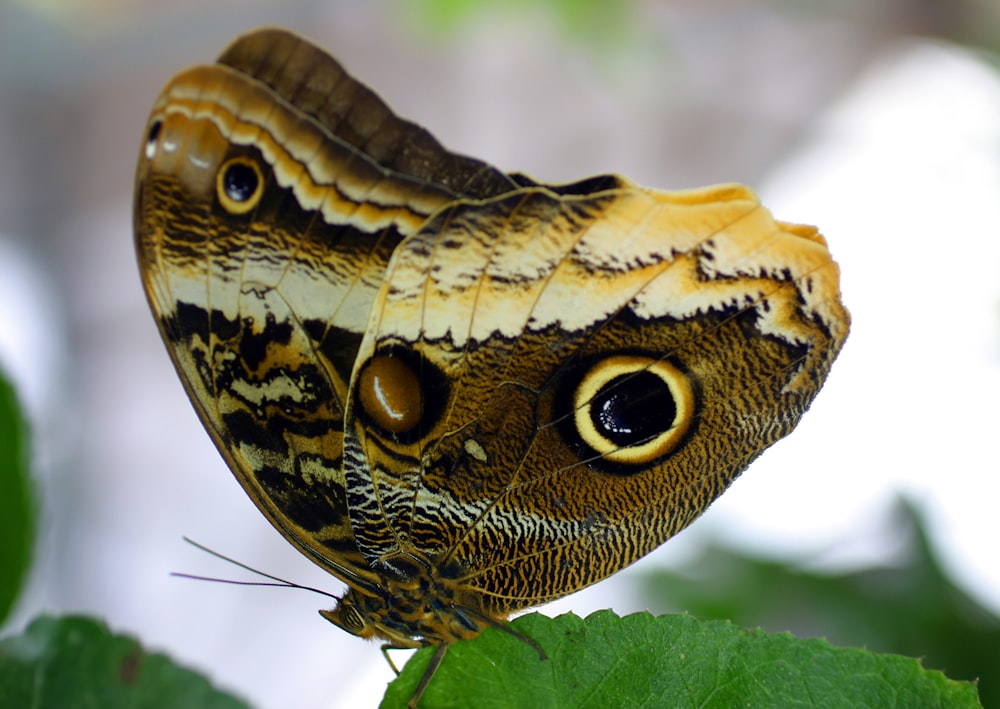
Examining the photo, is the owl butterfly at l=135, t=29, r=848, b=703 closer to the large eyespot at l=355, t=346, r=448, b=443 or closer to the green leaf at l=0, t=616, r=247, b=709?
the large eyespot at l=355, t=346, r=448, b=443

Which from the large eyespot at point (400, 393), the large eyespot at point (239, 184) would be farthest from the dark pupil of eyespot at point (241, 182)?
the large eyespot at point (400, 393)

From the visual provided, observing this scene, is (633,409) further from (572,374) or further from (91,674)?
(91,674)

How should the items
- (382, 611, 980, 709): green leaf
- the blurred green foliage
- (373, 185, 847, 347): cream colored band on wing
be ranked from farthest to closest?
the blurred green foliage < (373, 185, 847, 347): cream colored band on wing < (382, 611, 980, 709): green leaf

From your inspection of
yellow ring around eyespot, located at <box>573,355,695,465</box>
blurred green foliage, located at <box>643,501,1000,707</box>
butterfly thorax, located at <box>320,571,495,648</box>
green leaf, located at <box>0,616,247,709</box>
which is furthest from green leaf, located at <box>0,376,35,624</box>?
blurred green foliage, located at <box>643,501,1000,707</box>

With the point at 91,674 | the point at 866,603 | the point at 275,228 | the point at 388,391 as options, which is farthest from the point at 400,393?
the point at 866,603

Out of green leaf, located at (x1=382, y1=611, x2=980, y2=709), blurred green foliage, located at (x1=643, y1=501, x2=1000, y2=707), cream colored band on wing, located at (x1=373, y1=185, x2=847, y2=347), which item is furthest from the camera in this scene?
blurred green foliage, located at (x1=643, y1=501, x2=1000, y2=707)

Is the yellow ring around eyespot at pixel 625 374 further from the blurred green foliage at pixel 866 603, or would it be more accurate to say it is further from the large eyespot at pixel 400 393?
the blurred green foliage at pixel 866 603
